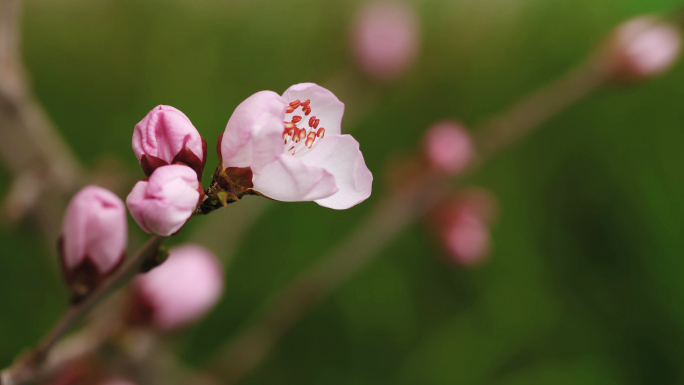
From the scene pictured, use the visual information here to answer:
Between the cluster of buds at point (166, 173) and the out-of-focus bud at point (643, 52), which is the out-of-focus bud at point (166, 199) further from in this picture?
the out-of-focus bud at point (643, 52)

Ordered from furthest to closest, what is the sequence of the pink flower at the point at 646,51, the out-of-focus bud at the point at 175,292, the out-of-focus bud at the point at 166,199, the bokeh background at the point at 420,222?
the bokeh background at the point at 420,222 < the pink flower at the point at 646,51 < the out-of-focus bud at the point at 175,292 < the out-of-focus bud at the point at 166,199

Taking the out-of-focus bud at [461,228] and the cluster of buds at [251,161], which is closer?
the cluster of buds at [251,161]

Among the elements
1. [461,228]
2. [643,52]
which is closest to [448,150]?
[461,228]

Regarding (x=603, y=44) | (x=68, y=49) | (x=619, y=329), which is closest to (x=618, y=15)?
(x=603, y=44)

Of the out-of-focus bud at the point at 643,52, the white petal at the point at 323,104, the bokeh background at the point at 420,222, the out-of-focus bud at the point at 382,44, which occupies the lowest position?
the bokeh background at the point at 420,222

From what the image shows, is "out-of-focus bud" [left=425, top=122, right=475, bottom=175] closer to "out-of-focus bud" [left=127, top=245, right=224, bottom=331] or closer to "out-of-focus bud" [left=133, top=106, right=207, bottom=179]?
"out-of-focus bud" [left=127, top=245, right=224, bottom=331]

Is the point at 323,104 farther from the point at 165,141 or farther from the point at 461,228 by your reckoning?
the point at 461,228

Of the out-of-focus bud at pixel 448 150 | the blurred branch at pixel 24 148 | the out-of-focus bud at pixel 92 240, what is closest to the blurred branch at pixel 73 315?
the out-of-focus bud at pixel 92 240
